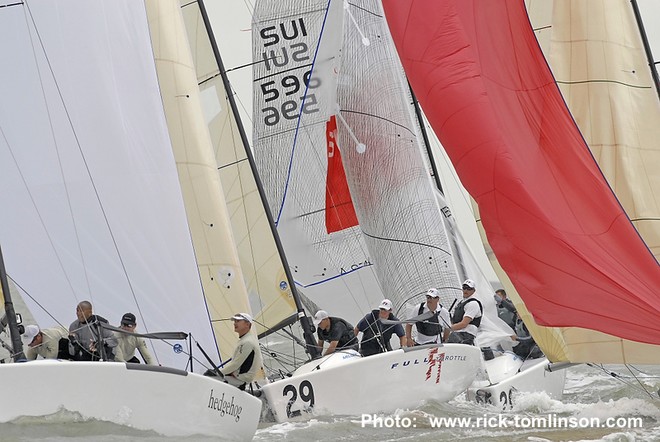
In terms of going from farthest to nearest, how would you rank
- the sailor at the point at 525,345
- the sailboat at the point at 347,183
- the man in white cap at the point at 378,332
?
the sailor at the point at 525,345, the man in white cap at the point at 378,332, the sailboat at the point at 347,183

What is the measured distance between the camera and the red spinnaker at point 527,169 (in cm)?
933

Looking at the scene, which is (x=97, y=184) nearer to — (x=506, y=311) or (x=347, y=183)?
(x=347, y=183)

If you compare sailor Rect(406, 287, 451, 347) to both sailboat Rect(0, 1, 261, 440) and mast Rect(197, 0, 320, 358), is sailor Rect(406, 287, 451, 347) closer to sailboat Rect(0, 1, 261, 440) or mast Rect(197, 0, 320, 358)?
mast Rect(197, 0, 320, 358)

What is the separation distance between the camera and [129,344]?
10.2 m

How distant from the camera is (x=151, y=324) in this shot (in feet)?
33.6

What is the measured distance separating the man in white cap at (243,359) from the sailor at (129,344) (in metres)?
0.70

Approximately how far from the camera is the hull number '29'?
36.4ft

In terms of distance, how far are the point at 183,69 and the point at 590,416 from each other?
15.9ft

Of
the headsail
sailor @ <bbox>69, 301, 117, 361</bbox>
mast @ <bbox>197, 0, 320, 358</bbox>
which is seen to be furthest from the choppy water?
mast @ <bbox>197, 0, 320, 358</bbox>

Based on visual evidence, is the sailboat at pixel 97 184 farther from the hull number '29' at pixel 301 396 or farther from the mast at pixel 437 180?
the mast at pixel 437 180

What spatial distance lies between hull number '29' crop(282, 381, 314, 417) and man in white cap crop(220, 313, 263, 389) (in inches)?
19.7

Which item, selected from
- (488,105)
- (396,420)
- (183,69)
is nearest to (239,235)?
(183,69)

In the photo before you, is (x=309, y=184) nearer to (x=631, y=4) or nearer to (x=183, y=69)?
(x=183, y=69)

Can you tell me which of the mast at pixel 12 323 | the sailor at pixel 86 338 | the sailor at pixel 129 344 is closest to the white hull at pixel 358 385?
the sailor at pixel 129 344
